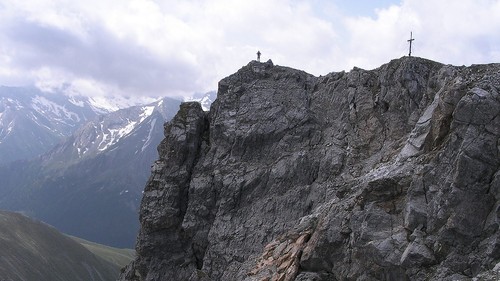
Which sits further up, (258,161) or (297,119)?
(297,119)

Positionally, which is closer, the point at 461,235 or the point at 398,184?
the point at 461,235

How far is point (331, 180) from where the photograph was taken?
48.6 metres

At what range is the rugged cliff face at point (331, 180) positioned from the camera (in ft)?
84.5

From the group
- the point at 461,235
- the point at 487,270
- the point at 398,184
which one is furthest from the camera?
the point at 398,184

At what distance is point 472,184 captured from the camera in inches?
1007

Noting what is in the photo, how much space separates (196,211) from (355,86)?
2401 cm

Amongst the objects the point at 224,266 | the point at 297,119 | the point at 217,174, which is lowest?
the point at 224,266

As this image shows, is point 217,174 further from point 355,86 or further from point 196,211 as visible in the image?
point 355,86

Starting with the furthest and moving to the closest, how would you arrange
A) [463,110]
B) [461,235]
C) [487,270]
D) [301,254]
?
[301,254]
[463,110]
[461,235]
[487,270]

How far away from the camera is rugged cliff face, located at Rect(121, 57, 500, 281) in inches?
1014

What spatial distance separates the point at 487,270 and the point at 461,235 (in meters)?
2.39

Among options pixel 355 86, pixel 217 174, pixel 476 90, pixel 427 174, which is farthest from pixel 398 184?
pixel 217 174

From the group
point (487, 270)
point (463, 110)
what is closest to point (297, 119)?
point (463, 110)

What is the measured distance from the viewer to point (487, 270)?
23.1m
